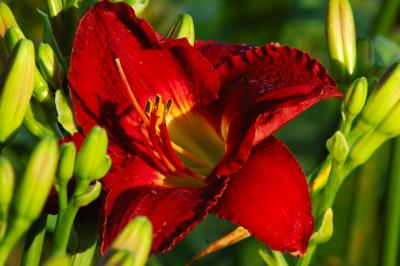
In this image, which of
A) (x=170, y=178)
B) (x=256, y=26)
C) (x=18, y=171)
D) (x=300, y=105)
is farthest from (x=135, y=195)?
(x=256, y=26)

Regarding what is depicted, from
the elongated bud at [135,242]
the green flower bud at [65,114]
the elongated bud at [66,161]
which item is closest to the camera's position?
the elongated bud at [135,242]

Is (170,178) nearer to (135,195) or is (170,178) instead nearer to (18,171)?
(135,195)

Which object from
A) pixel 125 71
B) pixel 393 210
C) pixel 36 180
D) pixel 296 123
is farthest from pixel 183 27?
pixel 296 123

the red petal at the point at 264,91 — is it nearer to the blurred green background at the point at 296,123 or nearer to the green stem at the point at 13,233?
the green stem at the point at 13,233

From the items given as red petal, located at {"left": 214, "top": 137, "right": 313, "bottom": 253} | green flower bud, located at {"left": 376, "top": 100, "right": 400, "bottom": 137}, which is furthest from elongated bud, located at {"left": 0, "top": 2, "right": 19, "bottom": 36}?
green flower bud, located at {"left": 376, "top": 100, "right": 400, "bottom": 137}

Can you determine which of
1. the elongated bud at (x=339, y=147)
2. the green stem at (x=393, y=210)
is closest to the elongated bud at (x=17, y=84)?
the elongated bud at (x=339, y=147)
